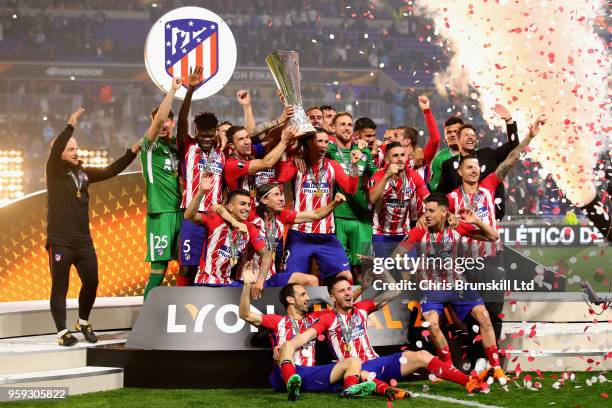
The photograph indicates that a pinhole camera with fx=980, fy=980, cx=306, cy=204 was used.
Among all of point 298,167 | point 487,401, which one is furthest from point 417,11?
point 487,401

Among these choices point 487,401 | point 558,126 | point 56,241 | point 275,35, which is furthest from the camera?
point 275,35

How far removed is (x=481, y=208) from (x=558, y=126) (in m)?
1.96

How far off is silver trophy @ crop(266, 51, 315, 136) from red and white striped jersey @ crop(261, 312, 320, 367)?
1.33m

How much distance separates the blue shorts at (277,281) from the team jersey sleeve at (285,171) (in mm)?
734

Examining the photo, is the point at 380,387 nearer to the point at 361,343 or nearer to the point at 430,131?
the point at 361,343

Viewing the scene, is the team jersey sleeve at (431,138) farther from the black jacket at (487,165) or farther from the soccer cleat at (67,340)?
the soccer cleat at (67,340)

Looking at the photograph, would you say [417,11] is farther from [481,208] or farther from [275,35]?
[481,208]

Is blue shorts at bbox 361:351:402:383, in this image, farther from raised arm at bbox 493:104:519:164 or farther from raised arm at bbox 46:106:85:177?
raised arm at bbox 46:106:85:177

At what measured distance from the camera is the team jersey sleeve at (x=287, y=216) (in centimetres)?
677

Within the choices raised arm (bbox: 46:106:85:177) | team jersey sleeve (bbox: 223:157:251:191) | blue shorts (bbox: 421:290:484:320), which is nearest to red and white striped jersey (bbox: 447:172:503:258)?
blue shorts (bbox: 421:290:484:320)

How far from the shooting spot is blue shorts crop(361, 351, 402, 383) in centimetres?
604

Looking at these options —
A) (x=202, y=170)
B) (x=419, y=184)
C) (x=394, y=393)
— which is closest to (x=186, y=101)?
(x=202, y=170)

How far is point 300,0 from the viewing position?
23.8m

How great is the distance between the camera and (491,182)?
6.90 m
